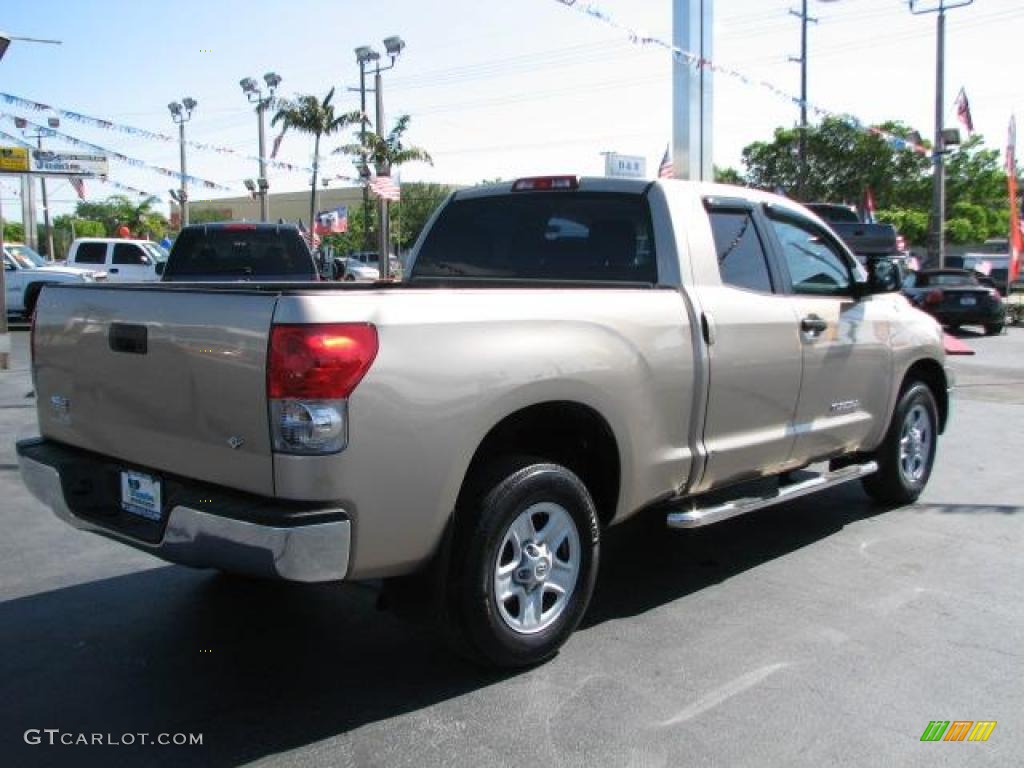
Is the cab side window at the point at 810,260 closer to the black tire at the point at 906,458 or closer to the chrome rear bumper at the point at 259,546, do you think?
the black tire at the point at 906,458

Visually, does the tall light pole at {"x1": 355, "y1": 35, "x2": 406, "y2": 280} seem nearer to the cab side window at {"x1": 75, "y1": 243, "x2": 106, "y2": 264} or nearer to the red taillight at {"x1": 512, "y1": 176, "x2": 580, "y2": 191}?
the cab side window at {"x1": 75, "y1": 243, "x2": 106, "y2": 264}

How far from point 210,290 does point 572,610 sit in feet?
6.10

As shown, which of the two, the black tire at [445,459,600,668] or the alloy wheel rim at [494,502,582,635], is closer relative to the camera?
the black tire at [445,459,600,668]

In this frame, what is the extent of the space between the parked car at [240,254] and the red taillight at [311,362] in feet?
25.5

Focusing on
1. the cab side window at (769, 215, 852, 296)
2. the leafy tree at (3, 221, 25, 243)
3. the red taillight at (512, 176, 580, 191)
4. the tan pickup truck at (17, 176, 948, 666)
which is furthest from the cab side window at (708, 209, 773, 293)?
the leafy tree at (3, 221, 25, 243)

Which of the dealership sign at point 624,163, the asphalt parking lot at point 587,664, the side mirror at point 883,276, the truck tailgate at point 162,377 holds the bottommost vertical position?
the asphalt parking lot at point 587,664

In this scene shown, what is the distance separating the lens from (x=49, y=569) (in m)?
4.92

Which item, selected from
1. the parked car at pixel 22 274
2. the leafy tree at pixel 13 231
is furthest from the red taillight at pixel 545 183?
the leafy tree at pixel 13 231

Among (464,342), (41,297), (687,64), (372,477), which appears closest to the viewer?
(372,477)

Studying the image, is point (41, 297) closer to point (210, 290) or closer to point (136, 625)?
point (210, 290)

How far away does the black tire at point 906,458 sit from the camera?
239 inches

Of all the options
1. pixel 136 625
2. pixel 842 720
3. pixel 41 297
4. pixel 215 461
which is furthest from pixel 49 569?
pixel 842 720

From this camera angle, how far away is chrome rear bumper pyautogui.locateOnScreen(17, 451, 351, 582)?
2.97 meters

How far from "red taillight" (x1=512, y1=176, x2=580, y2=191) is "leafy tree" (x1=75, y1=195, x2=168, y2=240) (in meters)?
68.9
